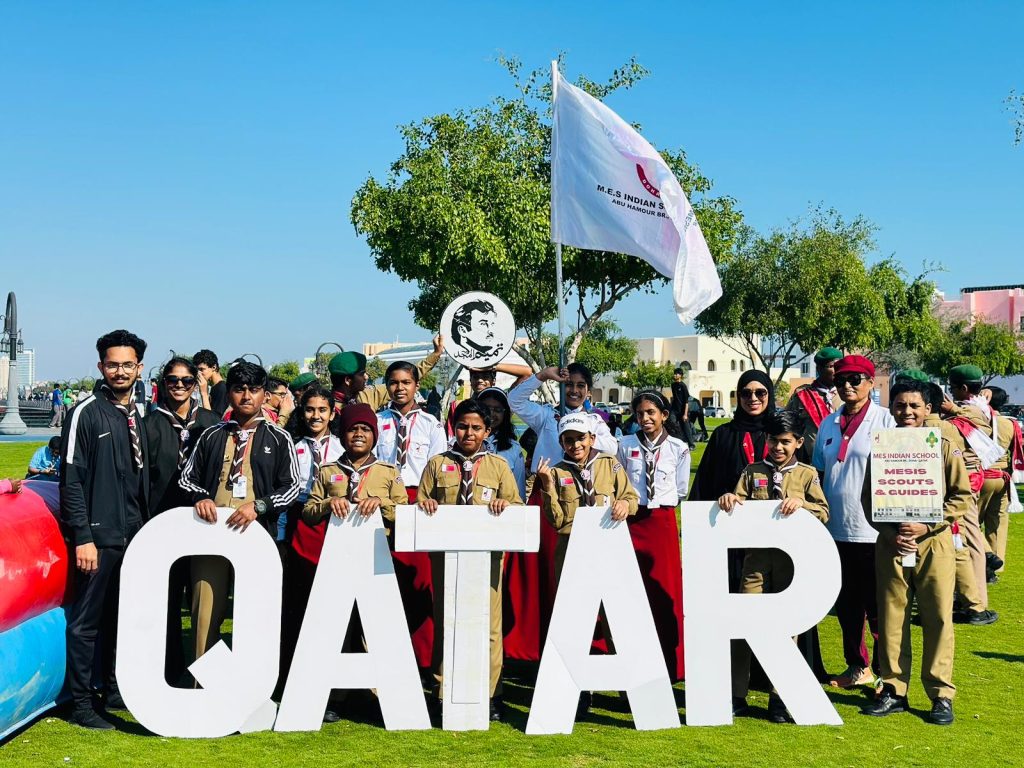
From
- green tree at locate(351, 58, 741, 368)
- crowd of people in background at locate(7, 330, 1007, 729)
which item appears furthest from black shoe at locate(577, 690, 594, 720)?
green tree at locate(351, 58, 741, 368)

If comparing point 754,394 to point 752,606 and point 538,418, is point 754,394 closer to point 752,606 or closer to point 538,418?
point 752,606

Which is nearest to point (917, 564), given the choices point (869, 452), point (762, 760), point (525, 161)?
point (869, 452)

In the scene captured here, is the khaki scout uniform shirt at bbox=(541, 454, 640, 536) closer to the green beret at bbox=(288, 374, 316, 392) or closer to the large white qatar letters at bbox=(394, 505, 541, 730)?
the large white qatar letters at bbox=(394, 505, 541, 730)

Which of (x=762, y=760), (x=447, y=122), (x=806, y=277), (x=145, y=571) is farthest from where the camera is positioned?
(x=806, y=277)

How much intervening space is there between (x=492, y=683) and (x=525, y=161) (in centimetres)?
2046

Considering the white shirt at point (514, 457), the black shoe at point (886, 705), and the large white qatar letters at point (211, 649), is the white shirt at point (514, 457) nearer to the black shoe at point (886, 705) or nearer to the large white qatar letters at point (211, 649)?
the large white qatar letters at point (211, 649)

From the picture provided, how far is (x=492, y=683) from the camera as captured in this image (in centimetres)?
577

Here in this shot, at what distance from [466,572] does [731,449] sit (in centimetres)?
195

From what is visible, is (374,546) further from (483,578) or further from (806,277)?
(806,277)

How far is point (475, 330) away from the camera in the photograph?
777cm

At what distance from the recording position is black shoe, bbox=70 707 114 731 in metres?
5.53

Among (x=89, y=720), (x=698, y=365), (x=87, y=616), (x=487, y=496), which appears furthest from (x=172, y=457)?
(x=698, y=365)

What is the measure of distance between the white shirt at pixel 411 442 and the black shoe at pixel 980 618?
477 cm

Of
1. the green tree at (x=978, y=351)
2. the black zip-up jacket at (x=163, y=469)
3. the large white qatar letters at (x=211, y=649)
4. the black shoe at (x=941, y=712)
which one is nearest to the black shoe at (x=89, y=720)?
the large white qatar letters at (x=211, y=649)
